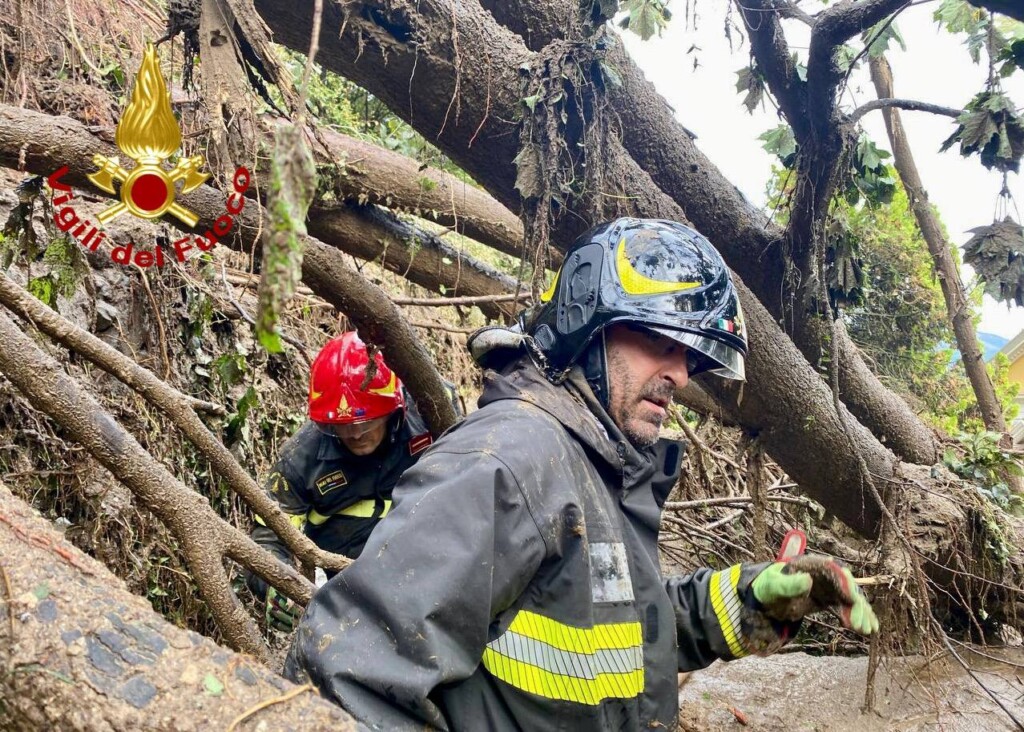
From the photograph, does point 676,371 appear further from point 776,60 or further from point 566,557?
point 776,60

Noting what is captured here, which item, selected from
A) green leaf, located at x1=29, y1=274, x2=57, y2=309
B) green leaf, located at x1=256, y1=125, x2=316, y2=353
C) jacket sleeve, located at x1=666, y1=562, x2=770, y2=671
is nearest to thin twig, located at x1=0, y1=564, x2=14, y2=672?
green leaf, located at x1=256, y1=125, x2=316, y2=353

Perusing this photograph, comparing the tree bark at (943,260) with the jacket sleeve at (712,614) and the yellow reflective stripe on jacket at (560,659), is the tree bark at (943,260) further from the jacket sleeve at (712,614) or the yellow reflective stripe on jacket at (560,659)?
the yellow reflective stripe on jacket at (560,659)

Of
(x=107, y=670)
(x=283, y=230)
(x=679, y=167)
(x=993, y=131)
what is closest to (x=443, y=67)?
(x=679, y=167)

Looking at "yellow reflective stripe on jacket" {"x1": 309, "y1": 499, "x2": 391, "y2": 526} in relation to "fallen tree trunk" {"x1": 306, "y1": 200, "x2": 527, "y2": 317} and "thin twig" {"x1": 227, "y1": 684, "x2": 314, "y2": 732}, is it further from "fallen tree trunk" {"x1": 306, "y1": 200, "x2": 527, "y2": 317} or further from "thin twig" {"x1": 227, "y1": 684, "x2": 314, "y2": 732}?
"thin twig" {"x1": 227, "y1": 684, "x2": 314, "y2": 732}

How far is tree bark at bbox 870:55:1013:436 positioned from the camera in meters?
5.52

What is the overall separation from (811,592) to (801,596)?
0.03m

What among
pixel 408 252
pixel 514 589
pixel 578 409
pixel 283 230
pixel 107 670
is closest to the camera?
pixel 283 230

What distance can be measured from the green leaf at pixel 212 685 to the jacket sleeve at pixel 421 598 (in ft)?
0.79

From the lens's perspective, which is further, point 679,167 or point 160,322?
point 160,322

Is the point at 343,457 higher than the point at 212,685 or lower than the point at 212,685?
lower

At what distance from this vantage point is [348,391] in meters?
3.88

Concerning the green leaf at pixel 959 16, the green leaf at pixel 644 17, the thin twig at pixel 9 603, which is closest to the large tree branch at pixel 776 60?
the green leaf at pixel 644 17

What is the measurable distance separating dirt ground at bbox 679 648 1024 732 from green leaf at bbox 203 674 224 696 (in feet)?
9.70

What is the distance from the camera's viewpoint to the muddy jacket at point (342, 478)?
4.02 metres
